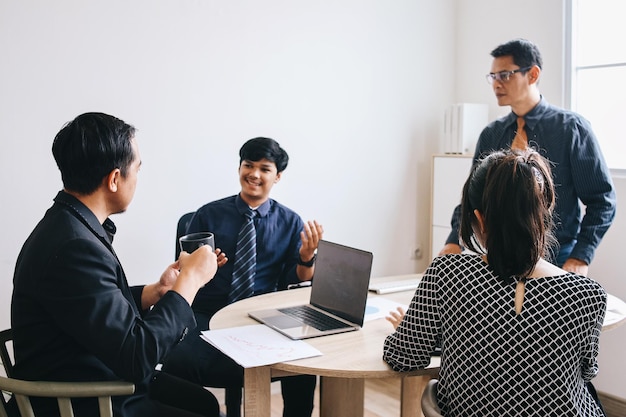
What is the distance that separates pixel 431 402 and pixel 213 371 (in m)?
1.00

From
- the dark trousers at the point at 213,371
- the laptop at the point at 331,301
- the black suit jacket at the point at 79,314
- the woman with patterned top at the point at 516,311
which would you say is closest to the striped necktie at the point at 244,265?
the dark trousers at the point at 213,371

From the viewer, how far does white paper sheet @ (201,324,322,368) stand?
1.74m

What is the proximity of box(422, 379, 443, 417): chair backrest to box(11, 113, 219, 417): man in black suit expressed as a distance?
0.63 m

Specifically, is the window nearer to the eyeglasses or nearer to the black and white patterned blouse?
the eyeglasses

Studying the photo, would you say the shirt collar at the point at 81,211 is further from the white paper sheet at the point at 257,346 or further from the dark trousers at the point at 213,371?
the dark trousers at the point at 213,371

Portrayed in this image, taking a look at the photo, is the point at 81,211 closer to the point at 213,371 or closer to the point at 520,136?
the point at 213,371

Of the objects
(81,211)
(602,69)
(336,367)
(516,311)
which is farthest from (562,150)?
(81,211)

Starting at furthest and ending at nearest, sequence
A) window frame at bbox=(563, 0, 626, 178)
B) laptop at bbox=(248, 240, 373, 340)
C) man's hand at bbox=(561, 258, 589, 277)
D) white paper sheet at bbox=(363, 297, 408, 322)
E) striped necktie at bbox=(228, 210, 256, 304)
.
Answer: window frame at bbox=(563, 0, 626, 178), striped necktie at bbox=(228, 210, 256, 304), man's hand at bbox=(561, 258, 589, 277), white paper sheet at bbox=(363, 297, 408, 322), laptop at bbox=(248, 240, 373, 340)

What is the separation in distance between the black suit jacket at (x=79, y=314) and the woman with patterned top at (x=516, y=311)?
69cm

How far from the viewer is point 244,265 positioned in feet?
8.83

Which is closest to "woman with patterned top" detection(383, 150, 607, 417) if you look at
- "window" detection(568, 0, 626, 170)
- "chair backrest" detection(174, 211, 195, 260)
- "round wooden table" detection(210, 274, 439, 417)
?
"round wooden table" detection(210, 274, 439, 417)

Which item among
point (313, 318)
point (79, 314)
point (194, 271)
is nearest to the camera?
point (79, 314)

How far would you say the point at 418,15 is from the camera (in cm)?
403

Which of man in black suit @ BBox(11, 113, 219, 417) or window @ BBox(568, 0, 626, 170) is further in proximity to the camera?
window @ BBox(568, 0, 626, 170)
